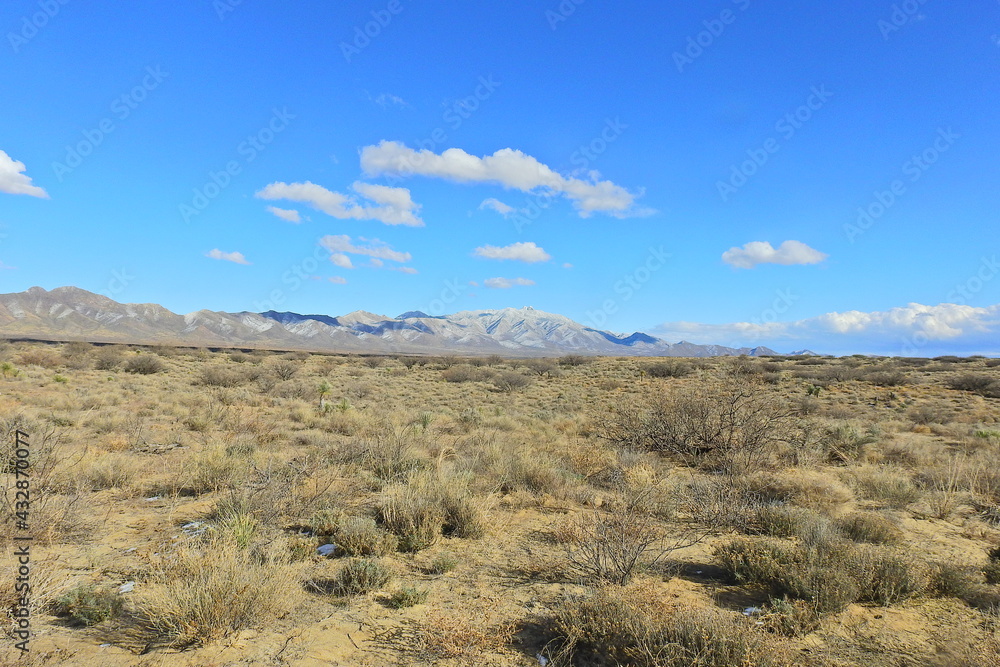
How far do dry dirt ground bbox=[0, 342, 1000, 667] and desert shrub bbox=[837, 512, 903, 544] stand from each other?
0.02 m

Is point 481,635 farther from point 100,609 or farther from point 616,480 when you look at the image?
point 616,480

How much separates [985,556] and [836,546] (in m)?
2.40

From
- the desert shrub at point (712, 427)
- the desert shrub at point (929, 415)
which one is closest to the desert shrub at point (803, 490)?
the desert shrub at point (712, 427)

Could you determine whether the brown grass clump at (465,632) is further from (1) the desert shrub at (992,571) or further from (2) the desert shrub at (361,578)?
(1) the desert shrub at (992,571)

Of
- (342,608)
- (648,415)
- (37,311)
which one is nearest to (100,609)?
(342,608)

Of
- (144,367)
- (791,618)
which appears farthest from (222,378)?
(791,618)

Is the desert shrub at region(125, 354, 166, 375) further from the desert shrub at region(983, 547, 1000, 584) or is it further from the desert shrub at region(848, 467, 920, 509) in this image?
the desert shrub at region(983, 547, 1000, 584)

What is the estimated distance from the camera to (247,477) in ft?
25.3

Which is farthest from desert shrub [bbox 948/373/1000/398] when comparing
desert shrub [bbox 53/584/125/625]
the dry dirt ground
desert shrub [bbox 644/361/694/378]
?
desert shrub [bbox 53/584/125/625]

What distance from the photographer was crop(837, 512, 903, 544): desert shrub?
566cm

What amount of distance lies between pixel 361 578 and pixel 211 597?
4.27 feet

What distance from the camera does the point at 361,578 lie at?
4602mm

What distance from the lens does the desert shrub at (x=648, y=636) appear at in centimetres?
323

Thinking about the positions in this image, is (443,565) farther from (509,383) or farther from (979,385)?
(979,385)
